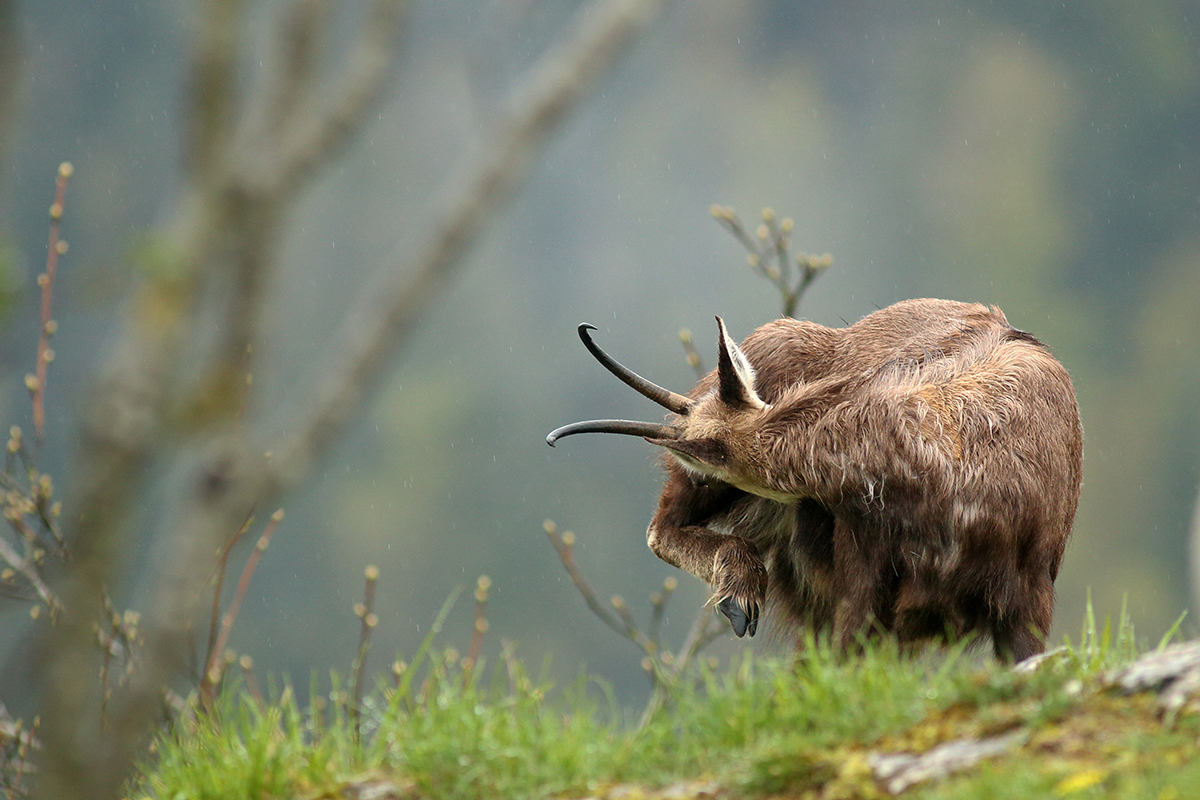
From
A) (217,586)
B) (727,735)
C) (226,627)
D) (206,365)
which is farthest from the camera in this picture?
(226,627)

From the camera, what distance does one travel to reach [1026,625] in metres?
3.76

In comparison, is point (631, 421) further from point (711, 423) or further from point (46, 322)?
point (46, 322)

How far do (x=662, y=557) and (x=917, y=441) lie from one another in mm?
1050

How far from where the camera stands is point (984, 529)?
357 centimetres

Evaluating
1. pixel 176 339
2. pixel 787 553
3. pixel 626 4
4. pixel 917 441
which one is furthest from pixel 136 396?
pixel 787 553

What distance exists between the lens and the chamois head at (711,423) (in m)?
3.73

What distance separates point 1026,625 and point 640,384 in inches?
57.3

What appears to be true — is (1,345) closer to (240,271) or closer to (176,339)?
(176,339)

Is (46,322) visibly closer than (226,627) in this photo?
Yes

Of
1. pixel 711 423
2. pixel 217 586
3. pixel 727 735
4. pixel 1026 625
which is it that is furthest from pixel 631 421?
pixel 217 586

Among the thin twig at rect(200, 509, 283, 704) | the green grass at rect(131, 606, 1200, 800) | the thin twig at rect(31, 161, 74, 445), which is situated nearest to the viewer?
the green grass at rect(131, 606, 1200, 800)

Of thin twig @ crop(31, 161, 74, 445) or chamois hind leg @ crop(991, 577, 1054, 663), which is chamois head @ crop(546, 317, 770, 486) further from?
thin twig @ crop(31, 161, 74, 445)

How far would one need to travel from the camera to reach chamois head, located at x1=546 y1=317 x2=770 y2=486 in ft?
12.2

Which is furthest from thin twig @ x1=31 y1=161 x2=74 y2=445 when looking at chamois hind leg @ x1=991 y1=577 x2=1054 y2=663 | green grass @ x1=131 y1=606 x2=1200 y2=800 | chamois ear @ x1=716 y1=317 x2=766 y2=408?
chamois hind leg @ x1=991 y1=577 x2=1054 y2=663
